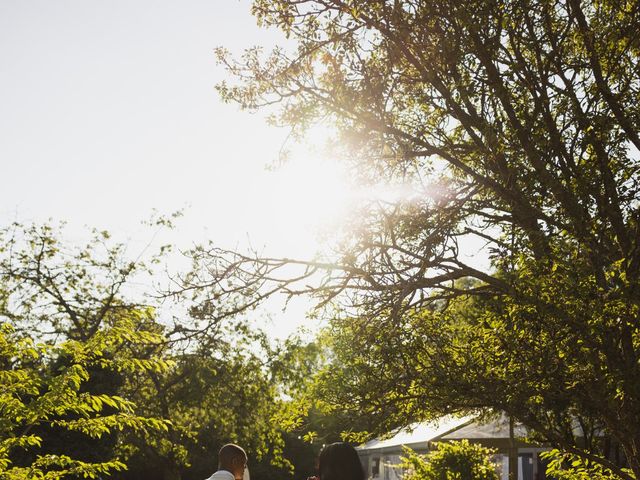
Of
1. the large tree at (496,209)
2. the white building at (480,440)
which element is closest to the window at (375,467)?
the white building at (480,440)

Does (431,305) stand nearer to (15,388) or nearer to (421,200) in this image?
(421,200)

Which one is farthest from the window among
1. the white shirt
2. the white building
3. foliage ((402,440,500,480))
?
the white shirt

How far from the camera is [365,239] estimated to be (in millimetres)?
8344

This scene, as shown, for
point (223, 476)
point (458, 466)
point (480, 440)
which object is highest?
point (480, 440)

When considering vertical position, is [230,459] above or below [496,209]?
below

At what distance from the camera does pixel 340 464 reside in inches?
146

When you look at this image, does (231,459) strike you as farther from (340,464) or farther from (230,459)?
(340,464)

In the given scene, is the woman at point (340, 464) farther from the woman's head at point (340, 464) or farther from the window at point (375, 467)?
the window at point (375, 467)

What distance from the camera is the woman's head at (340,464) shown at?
12.1 ft

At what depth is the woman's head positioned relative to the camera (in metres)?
3.69

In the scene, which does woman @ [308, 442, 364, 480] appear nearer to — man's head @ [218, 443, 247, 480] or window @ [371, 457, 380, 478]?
man's head @ [218, 443, 247, 480]

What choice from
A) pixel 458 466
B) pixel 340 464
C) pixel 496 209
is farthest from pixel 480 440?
pixel 340 464

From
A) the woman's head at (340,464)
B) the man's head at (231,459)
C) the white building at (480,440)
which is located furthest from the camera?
the white building at (480,440)

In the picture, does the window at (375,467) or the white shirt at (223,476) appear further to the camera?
the window at (375,467)
